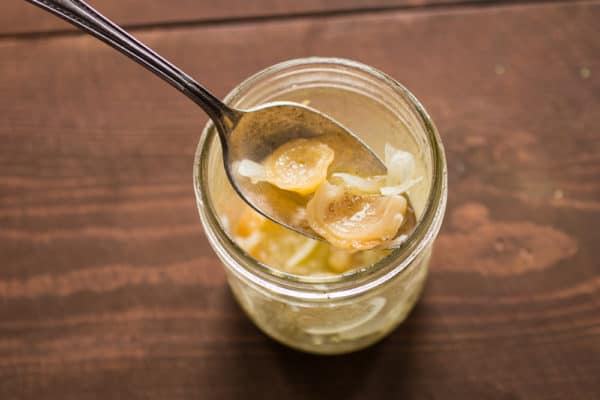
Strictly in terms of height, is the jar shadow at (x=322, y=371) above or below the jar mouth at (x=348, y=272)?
below

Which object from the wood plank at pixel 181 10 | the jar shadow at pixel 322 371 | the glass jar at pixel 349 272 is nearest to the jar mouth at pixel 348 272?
the glass jar at pixel 349 272

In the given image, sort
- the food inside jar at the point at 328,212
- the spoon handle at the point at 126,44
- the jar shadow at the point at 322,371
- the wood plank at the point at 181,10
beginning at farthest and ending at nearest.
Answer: the wood plank at the point at 181,10 < the jar shadow at the point at 322,371 < the food inside jar at the point at 328,212 < the spoon handle at the point at 126,44

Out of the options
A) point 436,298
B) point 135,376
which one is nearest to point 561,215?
point 436,298

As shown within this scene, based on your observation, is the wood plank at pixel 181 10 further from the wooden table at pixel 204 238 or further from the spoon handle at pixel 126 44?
the spoon handle at pixel 126 44

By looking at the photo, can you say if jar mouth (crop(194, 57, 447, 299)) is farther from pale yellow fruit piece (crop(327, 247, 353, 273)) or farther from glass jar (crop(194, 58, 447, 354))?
pale yellow fruit piece (crop(327, 247, 353, 273))

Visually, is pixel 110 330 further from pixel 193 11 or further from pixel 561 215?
pixel 561 215

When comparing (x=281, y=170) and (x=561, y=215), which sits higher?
(x=281, y=170)
